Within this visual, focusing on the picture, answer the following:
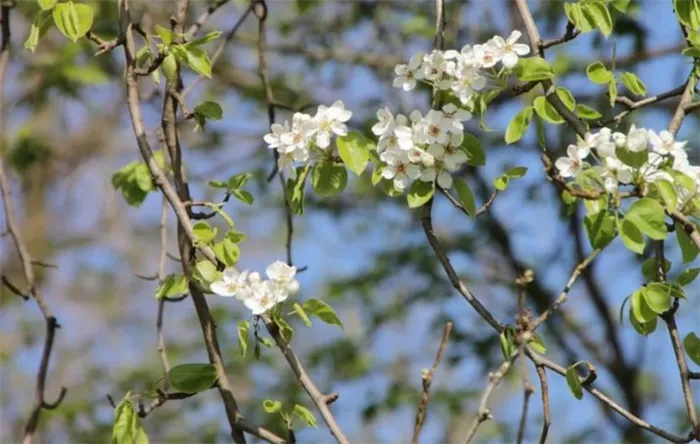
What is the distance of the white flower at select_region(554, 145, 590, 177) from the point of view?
102 cm

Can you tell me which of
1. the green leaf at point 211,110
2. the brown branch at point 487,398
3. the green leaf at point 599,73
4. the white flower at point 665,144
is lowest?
A: the brown branch at point 487,398

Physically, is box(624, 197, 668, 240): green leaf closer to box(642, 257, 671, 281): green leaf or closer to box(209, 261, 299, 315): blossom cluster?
box(642, 257, 671, 281): green leaf

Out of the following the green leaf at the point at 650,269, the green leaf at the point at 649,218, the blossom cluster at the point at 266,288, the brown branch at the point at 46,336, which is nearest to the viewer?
the green leaf at the point at 649,218

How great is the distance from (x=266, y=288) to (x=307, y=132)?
0.18 m

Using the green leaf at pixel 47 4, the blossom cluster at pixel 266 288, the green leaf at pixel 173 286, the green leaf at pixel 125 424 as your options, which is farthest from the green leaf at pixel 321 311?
the green leaf at pixel 47 4

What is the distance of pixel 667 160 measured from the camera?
3.31 feet

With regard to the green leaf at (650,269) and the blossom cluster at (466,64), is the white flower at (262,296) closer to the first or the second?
the blossom cluster at (466,64)

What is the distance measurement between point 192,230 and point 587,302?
2.82m

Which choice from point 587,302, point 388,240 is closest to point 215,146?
point 388,240

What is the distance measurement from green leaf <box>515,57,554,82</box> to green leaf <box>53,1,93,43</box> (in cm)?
52

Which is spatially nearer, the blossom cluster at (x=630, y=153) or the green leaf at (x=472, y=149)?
the blossom cluster at (x=630, y=153)

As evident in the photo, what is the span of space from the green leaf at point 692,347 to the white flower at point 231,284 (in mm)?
504

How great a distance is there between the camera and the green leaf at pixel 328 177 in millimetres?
1132

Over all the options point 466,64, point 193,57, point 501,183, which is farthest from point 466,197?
point 193,57
